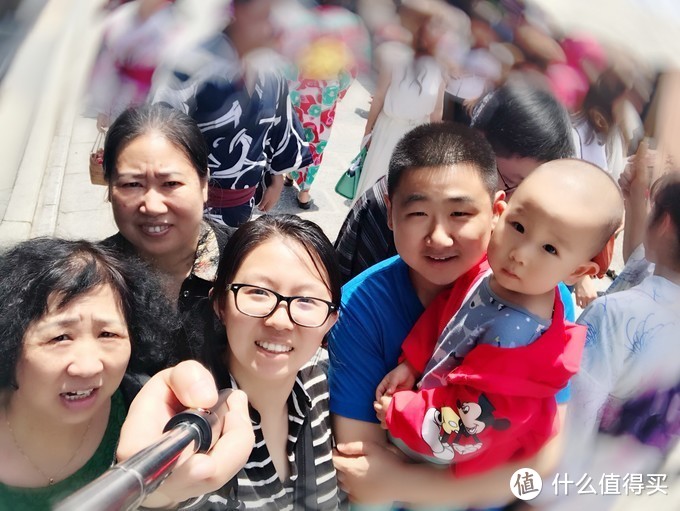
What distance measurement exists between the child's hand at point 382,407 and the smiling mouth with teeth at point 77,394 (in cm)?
38

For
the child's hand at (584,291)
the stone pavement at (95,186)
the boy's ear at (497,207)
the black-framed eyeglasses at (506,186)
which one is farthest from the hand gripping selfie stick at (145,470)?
the child's hand at (584,291)

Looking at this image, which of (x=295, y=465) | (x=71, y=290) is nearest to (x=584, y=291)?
(x=295, y=465)

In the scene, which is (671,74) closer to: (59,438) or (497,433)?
(497,433)

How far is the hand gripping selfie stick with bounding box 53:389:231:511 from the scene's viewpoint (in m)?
0.41

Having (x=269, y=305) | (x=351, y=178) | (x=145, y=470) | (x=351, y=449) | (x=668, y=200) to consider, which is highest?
(x=351, y=178)

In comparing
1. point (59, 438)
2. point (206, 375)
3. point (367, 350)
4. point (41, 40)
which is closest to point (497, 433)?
point (367, 350)

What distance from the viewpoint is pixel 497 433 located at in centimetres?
78

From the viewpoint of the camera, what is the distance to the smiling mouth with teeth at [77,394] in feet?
2.09

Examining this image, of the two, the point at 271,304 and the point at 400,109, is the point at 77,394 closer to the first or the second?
the point at 271,304

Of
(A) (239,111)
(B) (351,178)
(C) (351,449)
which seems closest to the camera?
(C) (351,449)

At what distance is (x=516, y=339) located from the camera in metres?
0.78

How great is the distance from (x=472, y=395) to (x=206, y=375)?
33cm

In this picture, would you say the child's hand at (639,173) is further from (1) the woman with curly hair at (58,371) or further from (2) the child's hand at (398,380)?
(1) the woman with curly hair at (58,371)

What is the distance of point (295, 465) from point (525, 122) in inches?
25.1
